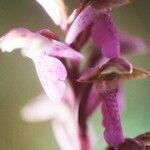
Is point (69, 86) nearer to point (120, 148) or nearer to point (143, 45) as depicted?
point (120, 148)

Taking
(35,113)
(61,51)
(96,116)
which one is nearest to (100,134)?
(96,116)

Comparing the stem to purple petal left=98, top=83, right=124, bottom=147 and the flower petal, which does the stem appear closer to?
purple petal left=98, top=83, right=124, bottom=147

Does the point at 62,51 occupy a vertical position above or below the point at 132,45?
above

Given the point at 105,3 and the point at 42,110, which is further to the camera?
the point at 42,110

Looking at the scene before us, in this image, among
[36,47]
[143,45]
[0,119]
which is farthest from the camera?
[143,45]

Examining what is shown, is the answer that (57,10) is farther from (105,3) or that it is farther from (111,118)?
(111,118)

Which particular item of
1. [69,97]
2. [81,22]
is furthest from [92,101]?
[81,22]
